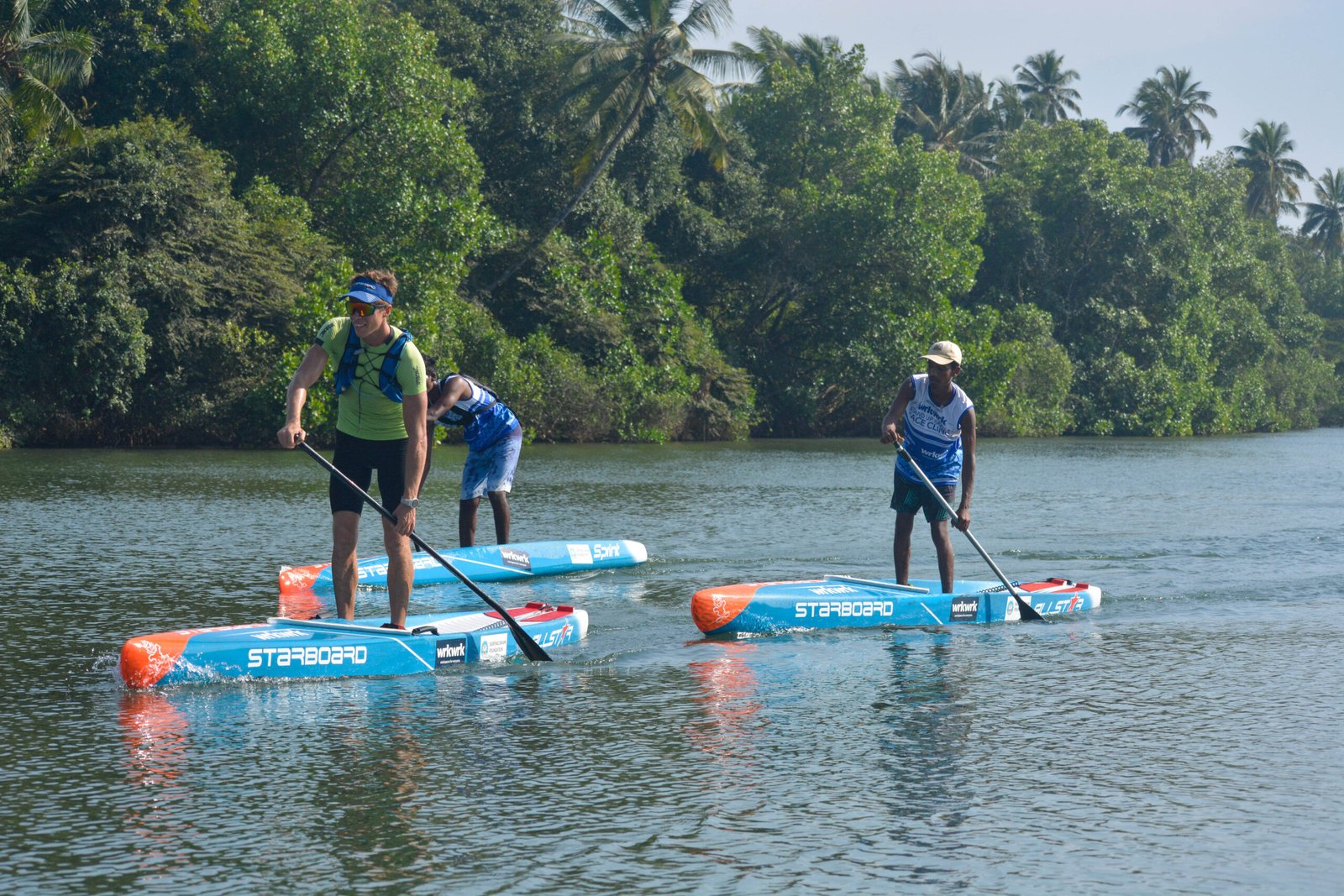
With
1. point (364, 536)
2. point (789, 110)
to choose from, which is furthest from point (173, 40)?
point (364, 536)

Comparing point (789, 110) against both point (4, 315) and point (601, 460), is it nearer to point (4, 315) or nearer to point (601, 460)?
point (601, 460)

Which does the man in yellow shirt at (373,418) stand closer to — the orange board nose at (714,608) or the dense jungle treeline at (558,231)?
the orange board nose at (714,608)

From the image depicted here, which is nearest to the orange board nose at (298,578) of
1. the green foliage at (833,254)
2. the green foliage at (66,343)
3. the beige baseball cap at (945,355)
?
the beige baseball cap at (945,355)

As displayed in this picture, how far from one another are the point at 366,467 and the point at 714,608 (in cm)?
241

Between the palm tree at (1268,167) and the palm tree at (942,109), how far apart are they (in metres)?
23.5

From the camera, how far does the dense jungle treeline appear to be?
32.0 meters

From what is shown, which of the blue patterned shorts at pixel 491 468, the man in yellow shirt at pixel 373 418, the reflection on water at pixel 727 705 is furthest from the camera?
the blue patterned shorts at pixel 491 468

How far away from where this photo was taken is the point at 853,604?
31.4 ft

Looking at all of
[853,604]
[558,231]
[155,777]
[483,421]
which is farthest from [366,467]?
[558,231]

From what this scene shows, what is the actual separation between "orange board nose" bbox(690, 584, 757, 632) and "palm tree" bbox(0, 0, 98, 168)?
2546cm

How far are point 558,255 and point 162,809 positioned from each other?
38.6 m

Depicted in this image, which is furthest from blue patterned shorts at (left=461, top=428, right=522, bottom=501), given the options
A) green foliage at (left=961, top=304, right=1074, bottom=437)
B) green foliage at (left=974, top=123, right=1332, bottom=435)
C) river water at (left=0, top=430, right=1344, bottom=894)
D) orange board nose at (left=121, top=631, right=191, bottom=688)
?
green foliage at (left=974, top=123, right=1332, bottom=435)

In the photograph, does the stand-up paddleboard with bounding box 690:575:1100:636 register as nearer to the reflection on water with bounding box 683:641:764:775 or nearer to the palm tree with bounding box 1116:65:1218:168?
the reflection on water with bounding box 683:641:764:775

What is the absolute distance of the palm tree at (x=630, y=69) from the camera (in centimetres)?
4044
